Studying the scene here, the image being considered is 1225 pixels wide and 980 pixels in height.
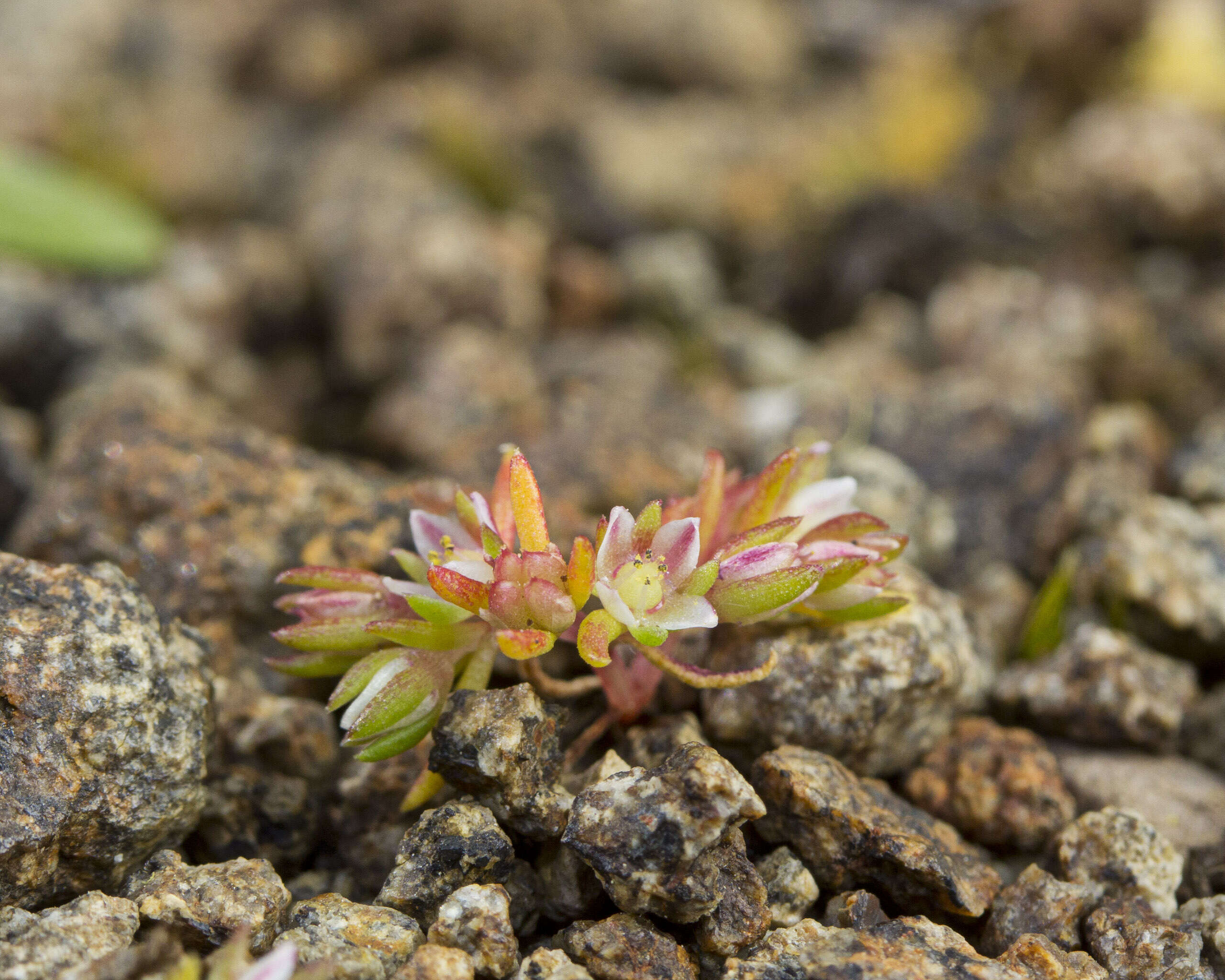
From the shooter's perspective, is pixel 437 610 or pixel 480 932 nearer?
pixel 480 932

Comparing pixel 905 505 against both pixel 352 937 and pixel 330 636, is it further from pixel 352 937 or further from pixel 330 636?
pixel 352 937

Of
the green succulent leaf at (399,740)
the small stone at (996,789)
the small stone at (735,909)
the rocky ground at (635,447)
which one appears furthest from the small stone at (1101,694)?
the green succulent leaf at (399,740)

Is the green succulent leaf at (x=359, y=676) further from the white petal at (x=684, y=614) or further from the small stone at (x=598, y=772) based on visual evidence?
the white petal at (x=684, y=614)

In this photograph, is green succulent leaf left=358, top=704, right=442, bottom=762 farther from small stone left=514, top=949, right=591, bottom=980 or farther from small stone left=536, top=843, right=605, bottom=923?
small stone left=514, top=949, right=591, bottom=980

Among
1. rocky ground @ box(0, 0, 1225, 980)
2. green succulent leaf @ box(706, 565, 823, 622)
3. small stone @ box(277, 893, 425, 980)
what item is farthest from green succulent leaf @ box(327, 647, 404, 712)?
green succulent leaf @ box(706, 565, 823, 622)

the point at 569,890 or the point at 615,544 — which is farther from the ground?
the point at 615,544

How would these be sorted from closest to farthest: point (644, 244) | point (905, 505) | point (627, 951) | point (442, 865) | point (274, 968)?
point (274, 968), point (627, 951), point (442, 865), point (905, 505), point (644, 244)

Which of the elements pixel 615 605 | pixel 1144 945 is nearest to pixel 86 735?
pixel 615 605
